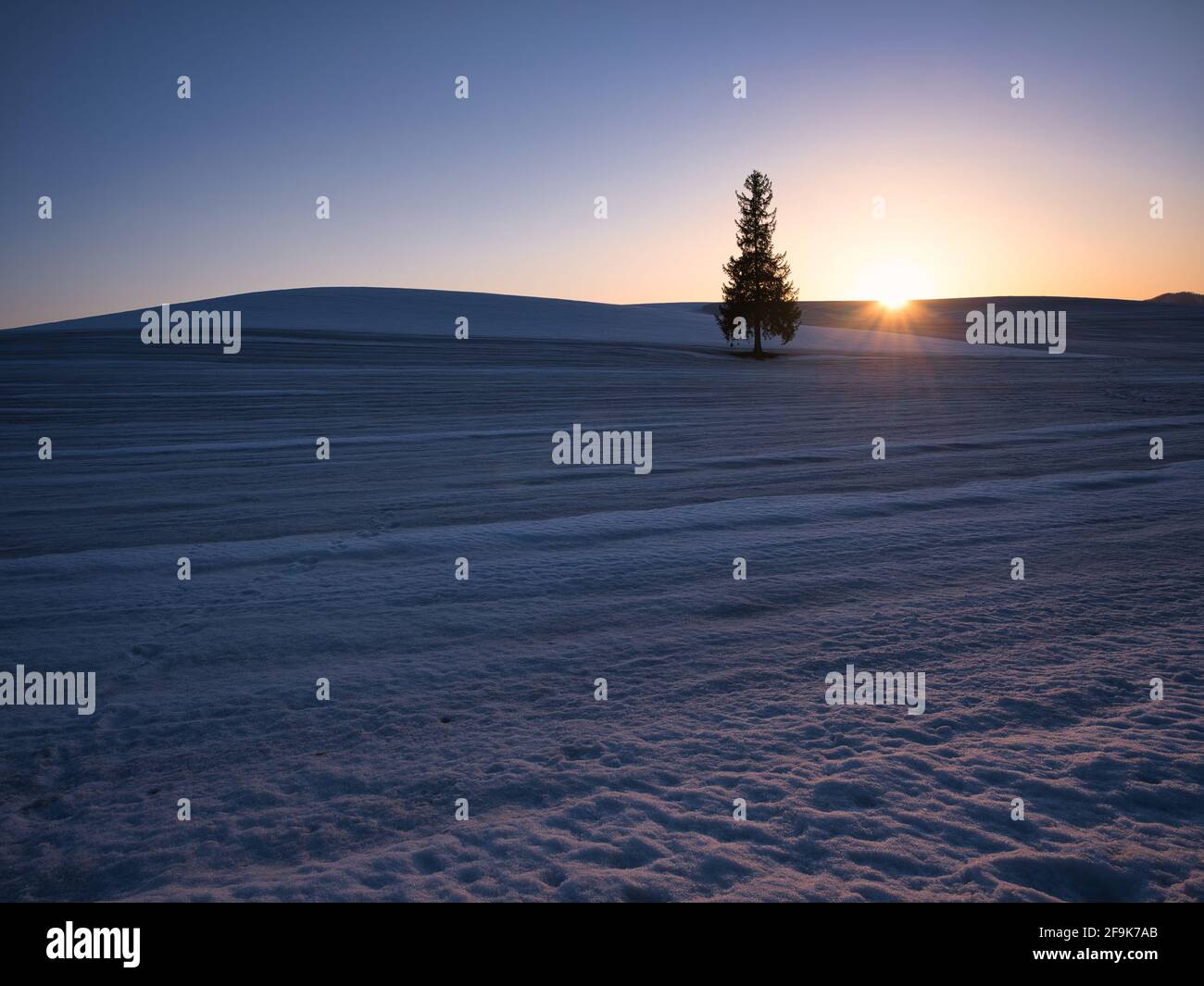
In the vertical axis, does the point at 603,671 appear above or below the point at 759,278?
below

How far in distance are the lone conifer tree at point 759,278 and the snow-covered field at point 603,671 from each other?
29.9 meters

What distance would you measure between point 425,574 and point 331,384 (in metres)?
16.7

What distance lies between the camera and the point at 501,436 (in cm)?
1426

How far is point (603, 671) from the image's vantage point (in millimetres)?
4676

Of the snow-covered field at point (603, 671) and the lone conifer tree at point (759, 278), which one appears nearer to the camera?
the snow-covered field at point (603, 671)

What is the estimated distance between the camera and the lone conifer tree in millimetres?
40938

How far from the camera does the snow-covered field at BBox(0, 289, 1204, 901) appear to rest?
3.00 metres

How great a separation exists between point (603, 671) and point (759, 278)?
3944cm

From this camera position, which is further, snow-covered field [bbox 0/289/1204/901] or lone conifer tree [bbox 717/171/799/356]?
lone conifer tree [bbox 717/171/799/356]

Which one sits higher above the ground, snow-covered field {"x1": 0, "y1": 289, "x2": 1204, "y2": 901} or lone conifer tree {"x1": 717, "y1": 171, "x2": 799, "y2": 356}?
lone conifer tree {"x1": 717, "y1": 171, "x2": 799, "y2": 356}

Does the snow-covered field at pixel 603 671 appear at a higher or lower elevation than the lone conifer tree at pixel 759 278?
lower

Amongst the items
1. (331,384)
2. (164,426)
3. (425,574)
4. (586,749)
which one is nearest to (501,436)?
(164,426)

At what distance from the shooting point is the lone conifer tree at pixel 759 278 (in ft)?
134

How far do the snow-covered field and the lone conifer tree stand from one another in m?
29.9
